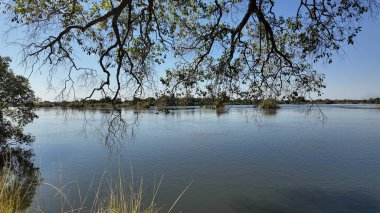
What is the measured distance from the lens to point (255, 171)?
12.4 metres

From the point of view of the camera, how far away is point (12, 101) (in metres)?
14.6

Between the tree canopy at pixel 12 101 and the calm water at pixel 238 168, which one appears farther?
the tree canopy at pixel 12 101

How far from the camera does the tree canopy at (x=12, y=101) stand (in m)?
14.0

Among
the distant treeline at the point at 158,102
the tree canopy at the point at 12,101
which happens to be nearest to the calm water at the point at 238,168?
the distant treeline at the point at 158,102

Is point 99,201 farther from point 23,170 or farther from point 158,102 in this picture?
point 23,170

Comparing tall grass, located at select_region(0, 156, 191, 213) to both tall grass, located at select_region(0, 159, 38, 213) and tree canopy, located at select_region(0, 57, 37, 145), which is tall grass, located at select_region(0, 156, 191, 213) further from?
tree canopy, located at select_region(0, 57, 37, 145)

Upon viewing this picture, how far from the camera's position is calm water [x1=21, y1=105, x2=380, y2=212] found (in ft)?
29.5

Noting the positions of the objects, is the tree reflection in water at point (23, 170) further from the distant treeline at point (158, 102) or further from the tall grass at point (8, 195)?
the distant treeline at point (158, 102)

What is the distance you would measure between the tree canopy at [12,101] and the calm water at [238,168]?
2150mm

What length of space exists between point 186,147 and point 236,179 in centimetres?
674

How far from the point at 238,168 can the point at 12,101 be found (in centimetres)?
1048

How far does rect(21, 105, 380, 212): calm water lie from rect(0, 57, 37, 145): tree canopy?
2150 millimetres

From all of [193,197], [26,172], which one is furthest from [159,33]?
[26,172]

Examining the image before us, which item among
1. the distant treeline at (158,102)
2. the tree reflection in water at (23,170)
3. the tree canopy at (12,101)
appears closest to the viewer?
the distant treeline at (158,102)
